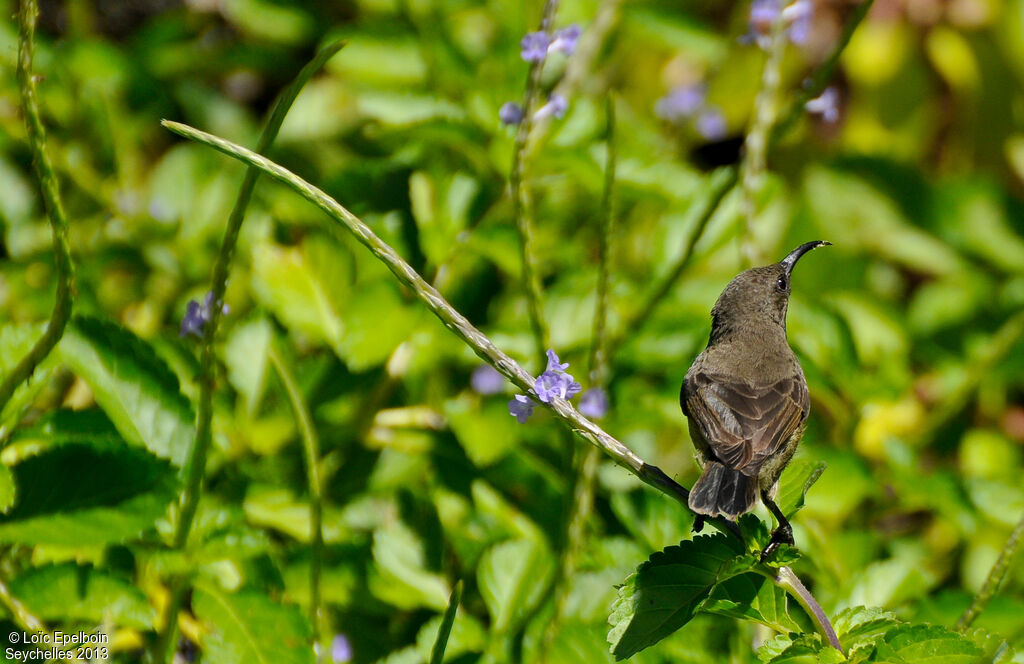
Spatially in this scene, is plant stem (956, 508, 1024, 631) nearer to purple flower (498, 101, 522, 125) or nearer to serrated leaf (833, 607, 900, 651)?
serrated leaf (833, 607, 900, 651)

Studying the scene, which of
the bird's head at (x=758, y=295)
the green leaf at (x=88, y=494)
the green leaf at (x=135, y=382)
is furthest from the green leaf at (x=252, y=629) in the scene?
the bird's head at (x=758, y=295)

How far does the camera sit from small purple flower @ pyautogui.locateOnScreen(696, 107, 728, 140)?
3.35m

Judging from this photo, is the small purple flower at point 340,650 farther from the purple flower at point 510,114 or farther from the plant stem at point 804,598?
the purple flower at point 510,114

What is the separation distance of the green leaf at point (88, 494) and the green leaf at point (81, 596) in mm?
74

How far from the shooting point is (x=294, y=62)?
12.3 ft

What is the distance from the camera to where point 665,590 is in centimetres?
133

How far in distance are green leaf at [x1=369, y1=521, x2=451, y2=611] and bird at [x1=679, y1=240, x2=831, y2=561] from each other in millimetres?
666

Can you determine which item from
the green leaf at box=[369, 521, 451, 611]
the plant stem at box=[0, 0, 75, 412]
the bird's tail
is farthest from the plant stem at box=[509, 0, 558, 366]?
the plant stem at box=[0, 0, 75, 412]

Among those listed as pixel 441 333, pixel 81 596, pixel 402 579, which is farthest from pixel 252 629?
pixel 441 333

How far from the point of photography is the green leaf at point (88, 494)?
62.0 inches

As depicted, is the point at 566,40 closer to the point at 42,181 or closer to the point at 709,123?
the point at 42,181

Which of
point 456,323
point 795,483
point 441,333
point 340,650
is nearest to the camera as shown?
point 456,323

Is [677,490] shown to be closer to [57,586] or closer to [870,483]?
[57,586]

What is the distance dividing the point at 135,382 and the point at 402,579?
641 millimetres
